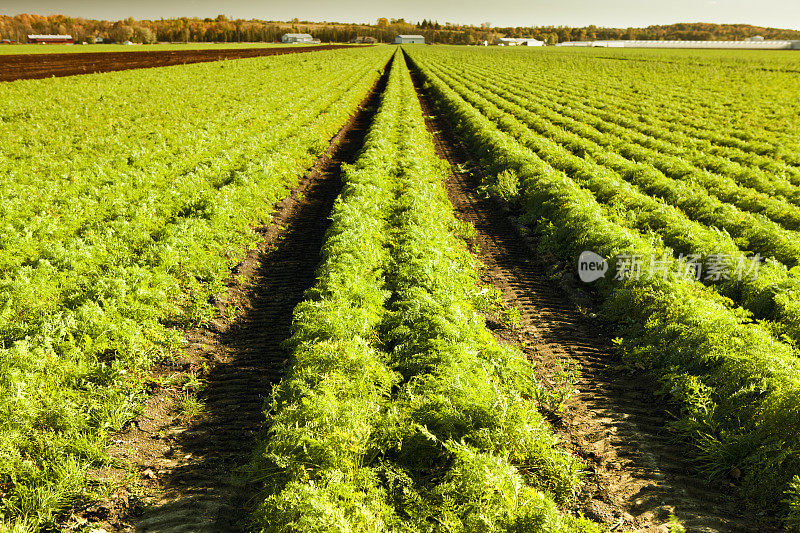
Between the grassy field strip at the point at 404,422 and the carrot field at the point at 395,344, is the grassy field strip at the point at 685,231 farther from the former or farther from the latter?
the grassy field strip at the point at 404,422

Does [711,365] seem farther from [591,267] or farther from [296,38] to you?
[296,38]

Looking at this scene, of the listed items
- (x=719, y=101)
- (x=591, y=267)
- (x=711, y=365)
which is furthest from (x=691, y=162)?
(x=719, y=101)

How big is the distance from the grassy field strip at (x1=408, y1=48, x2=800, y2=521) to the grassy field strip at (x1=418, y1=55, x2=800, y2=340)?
0.62 metres

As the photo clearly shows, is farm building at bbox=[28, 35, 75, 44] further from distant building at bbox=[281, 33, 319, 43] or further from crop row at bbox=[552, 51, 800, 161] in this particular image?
crop row at bbox=[552, 51, 800, 161]

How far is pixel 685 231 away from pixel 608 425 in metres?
7.11

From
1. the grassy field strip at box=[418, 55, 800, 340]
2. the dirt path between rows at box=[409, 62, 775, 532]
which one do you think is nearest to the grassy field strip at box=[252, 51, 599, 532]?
the dirt path between rows at box=[409, 62, 775, 532]

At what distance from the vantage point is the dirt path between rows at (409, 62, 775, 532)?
4.96 m

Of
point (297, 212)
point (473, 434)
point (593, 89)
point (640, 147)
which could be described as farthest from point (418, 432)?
point (593, 89)

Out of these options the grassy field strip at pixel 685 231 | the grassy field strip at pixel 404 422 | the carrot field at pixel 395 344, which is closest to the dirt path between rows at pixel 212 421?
the carrot field at pixel 395 344

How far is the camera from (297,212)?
548 inches

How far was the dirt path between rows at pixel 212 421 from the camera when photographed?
4.89m

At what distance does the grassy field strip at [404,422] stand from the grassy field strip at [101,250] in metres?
2.40

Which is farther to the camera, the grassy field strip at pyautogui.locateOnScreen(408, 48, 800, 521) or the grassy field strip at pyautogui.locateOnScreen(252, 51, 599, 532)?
the grassy field strip at pyautogui.locateOnScreen(408, 48, 800, 521)

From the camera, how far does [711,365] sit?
659 cm
